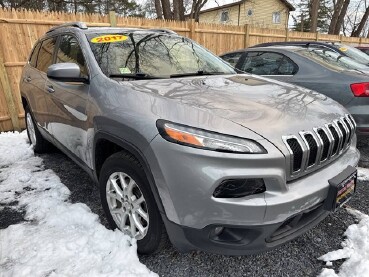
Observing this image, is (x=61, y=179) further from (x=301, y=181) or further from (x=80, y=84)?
(x=301, y=181)

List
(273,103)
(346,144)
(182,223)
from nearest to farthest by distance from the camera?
(182,223)
(273,103)
(346,144)

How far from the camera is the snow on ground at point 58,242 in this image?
2.18 m

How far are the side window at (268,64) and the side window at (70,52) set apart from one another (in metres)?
3.22

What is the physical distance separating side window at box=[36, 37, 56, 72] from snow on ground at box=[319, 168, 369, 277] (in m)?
3.48

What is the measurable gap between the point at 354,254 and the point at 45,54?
13.0ft

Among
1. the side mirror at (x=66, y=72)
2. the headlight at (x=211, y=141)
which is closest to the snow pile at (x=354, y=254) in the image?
the headlight at (x=211, y=141)

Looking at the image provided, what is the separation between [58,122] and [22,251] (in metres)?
1.40

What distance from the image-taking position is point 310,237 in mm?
2588

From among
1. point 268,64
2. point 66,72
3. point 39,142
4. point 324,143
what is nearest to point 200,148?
point 324,143

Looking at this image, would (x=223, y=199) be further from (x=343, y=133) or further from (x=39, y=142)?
(x=39, y=142)

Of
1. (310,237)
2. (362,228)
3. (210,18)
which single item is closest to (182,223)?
(310,237)

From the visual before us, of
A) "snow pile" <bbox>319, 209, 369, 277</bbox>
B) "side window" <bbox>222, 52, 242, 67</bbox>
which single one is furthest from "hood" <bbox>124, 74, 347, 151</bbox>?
"side window" <bbox>222, 52, 242, 67</bbox>

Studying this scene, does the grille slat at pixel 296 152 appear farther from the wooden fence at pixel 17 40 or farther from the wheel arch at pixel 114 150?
the wooden fence at pixel 17 40

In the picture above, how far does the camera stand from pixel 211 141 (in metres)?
1.77
